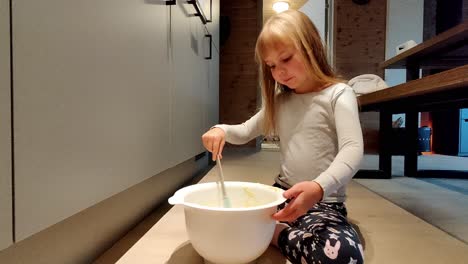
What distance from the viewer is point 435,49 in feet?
5.91

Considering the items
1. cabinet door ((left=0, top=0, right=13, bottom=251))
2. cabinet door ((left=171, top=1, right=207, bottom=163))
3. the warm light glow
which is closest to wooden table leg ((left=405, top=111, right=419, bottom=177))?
cabinet door ((left=171, top=1, right=207, bottom=163))

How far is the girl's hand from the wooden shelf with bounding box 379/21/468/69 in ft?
4.19

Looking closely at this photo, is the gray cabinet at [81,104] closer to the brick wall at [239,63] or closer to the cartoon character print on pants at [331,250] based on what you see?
the cartoon character print on pants at [331,250]

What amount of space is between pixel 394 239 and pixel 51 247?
0.82 meters

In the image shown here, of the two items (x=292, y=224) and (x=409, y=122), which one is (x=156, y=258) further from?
(x=409, y=122)

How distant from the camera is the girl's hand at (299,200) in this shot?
0.58 meters

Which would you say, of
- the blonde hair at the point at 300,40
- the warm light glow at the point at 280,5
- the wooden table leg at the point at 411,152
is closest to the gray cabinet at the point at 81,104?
the blonde hair at the point at 300,40

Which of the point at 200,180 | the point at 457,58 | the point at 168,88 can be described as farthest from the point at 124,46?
the point at 457,58

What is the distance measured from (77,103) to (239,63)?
10.0 ft

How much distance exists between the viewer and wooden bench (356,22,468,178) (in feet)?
4.32

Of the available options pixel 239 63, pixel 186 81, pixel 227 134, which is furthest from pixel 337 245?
pixel 239 63

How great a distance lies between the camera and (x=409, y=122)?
85.7 inches

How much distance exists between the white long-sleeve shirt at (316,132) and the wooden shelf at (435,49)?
101 cm

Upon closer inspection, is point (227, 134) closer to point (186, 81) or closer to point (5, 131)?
point (186, 81)
